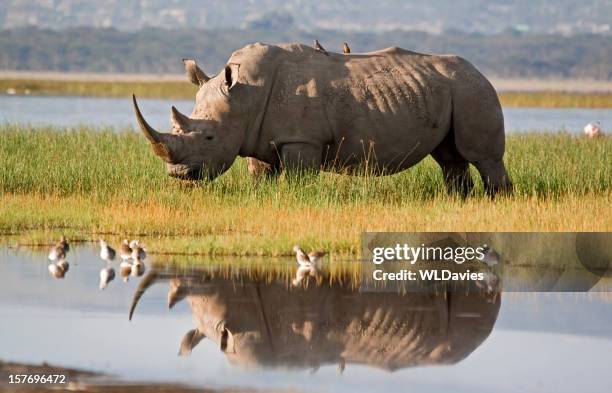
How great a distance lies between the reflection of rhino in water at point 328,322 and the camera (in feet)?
30.9

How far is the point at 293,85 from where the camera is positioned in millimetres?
16266

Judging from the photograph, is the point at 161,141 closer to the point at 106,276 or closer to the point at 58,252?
the point at 58,252

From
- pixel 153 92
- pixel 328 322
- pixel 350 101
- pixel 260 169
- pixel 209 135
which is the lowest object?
pixel 328 322

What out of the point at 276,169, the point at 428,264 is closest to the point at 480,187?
the point at 276,169

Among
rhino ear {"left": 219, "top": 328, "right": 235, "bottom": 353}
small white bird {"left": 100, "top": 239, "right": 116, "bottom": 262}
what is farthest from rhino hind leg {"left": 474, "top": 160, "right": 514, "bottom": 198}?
rhino ear {"left": 219, "top": 328, "right": 235, "bottom": 353}

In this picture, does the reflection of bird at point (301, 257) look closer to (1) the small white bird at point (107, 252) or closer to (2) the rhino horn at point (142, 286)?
(2) the rhino horn at point (142, 286)

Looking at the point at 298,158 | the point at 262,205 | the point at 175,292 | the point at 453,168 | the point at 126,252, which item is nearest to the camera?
the point at 175,292

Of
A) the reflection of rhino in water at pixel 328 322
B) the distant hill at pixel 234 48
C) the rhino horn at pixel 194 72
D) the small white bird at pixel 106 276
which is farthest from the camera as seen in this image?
the distant hill at pixel 234 48

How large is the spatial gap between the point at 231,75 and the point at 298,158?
3.29ft

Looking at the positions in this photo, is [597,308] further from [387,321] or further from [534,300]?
[387,321]

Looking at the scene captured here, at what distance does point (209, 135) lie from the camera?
52.2 ft

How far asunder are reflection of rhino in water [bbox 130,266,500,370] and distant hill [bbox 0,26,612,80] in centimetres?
9692

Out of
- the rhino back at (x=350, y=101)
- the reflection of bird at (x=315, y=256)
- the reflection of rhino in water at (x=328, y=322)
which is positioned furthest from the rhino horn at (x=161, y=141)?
the reflection of rhino in water at (x=328, y=322)

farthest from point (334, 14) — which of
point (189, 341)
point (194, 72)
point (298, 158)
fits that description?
point (189, 341)
